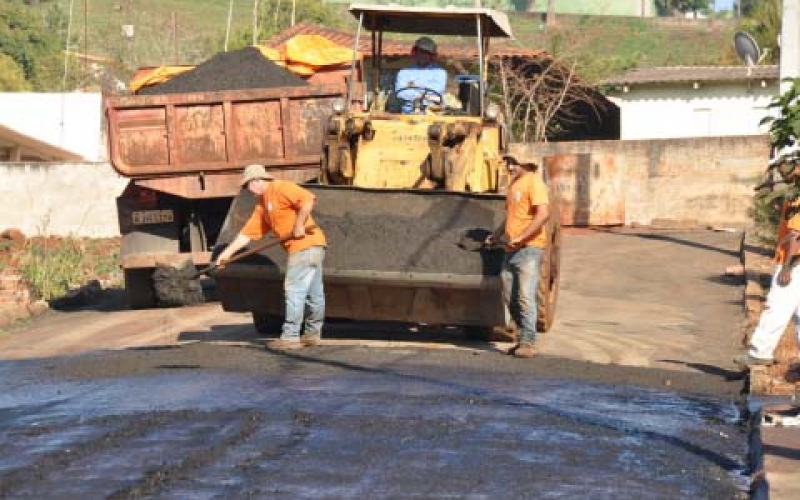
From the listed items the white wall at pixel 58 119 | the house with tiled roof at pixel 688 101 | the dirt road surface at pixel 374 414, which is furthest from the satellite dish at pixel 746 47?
the dirt road surface at pixel 374 414

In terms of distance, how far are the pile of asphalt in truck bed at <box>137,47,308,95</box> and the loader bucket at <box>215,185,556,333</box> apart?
14.9 ft

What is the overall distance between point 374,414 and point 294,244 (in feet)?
12.0

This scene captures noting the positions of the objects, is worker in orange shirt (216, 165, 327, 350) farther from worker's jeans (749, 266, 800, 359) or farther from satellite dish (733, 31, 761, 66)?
satellite dish (733, 31, 761, 66)

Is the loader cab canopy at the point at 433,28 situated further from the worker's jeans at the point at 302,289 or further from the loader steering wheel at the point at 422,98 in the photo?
the worker's jeans at the point at 302,289

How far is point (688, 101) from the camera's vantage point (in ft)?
128

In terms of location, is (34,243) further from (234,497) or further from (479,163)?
(234,497)

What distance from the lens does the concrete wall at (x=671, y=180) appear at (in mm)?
27812

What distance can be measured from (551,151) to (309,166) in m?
12.4

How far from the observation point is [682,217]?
27.9m

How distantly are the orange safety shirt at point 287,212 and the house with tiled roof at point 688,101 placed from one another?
2640cm

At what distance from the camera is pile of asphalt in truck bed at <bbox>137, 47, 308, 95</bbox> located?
1745 centimetres

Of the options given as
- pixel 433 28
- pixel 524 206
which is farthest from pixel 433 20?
pixel 524 206

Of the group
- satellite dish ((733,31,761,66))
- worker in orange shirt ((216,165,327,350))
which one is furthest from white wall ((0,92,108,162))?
worker in orange shirt ((216,165,327,350))

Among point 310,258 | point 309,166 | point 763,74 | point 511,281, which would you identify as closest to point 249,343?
point 310,258
